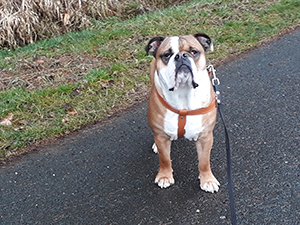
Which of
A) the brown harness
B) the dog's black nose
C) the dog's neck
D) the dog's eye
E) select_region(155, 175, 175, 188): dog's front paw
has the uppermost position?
the dog's black nose

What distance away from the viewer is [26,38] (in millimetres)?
7398

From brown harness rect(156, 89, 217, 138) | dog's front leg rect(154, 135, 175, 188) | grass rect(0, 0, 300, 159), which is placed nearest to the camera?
brown harness rect(156, 89, 217, 138)

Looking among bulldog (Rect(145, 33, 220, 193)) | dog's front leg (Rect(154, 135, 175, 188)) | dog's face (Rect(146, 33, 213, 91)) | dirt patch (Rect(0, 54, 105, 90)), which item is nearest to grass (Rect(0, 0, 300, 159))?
dirt patch (Rect(0, 54, 105, 90))

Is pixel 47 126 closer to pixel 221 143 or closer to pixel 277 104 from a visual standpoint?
pixel 221 143

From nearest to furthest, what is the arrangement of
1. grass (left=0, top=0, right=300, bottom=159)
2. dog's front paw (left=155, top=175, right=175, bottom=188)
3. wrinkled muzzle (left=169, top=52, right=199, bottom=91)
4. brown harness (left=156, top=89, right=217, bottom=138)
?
wrinkled muzzle (left=169, top=52, right=199, bottom=91) < brown harness (left=156, top=89, right=217, bottom=138) < dog's front paw (left=155, top=175, right=175, bottom=188) < grass (left=0, top=0, right=300, bottom=159)

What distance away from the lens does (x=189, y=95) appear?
271cm

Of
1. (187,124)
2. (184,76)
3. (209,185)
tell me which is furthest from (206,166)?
(184,76)

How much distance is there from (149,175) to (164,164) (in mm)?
301

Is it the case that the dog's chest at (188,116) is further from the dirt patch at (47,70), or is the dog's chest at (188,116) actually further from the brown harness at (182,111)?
the dirt patch at (47,70)

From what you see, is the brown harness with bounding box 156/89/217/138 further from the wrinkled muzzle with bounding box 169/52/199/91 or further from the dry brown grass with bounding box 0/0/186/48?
the dry brown grass with bounding box 0/0/186/48

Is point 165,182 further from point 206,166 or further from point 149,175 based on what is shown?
point 206,166

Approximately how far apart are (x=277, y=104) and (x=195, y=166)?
1.60m

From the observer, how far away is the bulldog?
255 cm

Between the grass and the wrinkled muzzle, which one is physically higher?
the wrinkled muzzle
